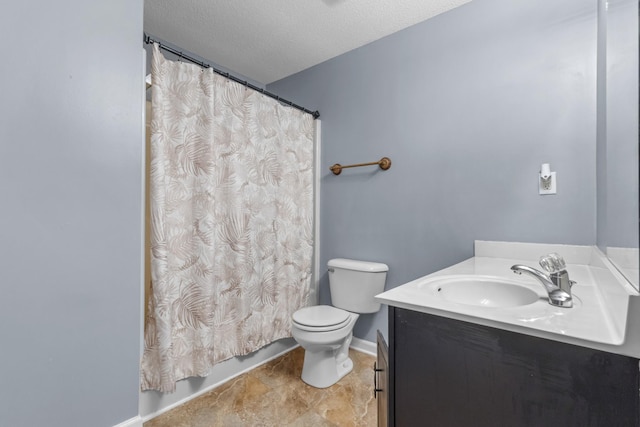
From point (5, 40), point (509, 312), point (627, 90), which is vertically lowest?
point (509, 312)

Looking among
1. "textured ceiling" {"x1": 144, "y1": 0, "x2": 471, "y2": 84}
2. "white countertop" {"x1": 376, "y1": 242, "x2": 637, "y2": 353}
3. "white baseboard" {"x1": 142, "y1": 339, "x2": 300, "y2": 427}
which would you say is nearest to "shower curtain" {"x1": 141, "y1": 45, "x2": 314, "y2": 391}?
"white baseboard" {"x1": 142, "y1": 339, "x2": 300, "y2": 427}

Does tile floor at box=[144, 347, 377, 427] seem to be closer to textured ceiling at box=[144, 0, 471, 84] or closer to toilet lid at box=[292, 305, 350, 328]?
toilet lid at box=[292, 305, 350, 328]

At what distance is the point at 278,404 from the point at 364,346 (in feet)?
2.66

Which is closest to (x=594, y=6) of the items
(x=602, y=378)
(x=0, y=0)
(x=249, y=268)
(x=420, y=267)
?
(x=420, y=267)

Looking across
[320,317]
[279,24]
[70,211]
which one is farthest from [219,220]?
[279,24]

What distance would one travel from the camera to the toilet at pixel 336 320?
169 centimetres

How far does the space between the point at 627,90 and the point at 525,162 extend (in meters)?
1.05

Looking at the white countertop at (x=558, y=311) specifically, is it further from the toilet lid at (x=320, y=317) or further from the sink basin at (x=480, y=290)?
the toilet lid at (x=320, y=317)

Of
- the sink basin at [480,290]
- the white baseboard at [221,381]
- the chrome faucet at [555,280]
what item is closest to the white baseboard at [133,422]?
the white baseboard at [221,381]

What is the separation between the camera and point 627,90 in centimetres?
62

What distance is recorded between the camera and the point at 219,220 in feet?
5.88

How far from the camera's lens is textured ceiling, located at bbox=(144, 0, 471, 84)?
1.81 metres

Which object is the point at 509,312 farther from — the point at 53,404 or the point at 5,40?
the point at 5,40

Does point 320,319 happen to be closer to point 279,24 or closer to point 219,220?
point 219,220
